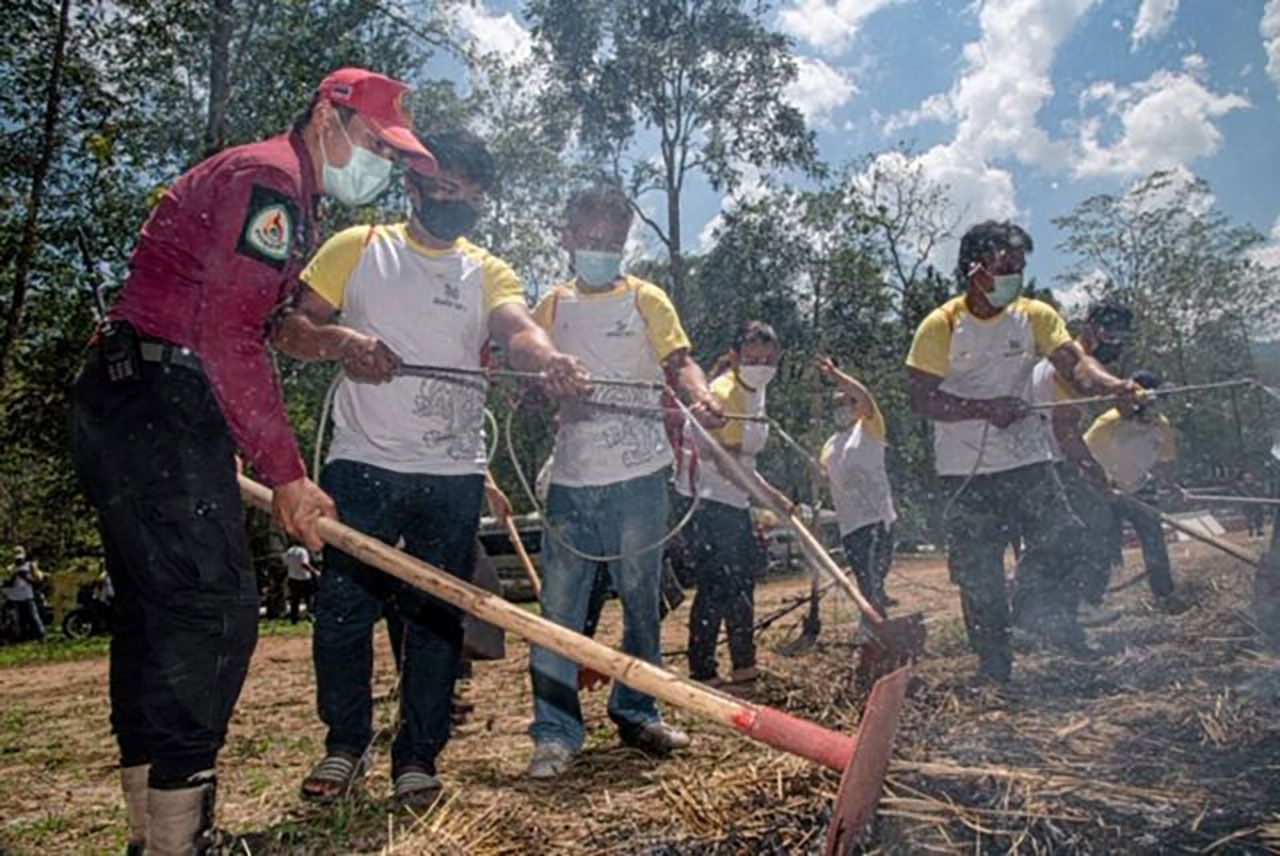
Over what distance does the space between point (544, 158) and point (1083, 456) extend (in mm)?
23539

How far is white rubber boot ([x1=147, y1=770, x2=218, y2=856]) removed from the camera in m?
2.37

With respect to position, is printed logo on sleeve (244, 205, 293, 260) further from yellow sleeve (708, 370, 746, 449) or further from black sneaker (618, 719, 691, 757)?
yellow sleeve (708, 370, 746, 449)

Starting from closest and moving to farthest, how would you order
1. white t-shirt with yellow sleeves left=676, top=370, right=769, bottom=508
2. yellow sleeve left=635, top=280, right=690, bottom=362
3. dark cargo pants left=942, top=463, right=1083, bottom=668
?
yellow sleeve left=635, top=280, right=690, bottom=362
dark cargo pants left=942, top=463, right=1083, bottom=668
white t-shirt with yellow sleeves left=676, top=370, right=769, bottom=508

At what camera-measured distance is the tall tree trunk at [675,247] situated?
25672 mm

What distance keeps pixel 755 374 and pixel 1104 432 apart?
11.3 ft

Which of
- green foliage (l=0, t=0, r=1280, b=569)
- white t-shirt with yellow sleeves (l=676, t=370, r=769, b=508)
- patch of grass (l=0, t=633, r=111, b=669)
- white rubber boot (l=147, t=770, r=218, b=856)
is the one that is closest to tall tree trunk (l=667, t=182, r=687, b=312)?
green foliage (l=0, t=0, r=1280, b=569)

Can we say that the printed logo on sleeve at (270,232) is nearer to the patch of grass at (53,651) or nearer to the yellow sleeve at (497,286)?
the yellow sleeve at (497,286)

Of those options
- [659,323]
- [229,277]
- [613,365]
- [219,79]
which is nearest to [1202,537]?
[659,323]

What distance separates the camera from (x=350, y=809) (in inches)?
121

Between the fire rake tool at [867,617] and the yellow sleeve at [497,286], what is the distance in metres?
0.77

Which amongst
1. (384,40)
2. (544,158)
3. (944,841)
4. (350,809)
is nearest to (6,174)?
(384,40)

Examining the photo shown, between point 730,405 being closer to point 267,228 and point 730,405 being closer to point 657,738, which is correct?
point 657,738

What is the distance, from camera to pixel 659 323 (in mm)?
4188

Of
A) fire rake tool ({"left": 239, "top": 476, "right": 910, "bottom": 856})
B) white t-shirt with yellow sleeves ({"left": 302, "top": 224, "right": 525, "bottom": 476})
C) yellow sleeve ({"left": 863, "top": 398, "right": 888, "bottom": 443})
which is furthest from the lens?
yellow sleeve ({"left": 863, "top": 398, "right": 888, "bottom": 443})
